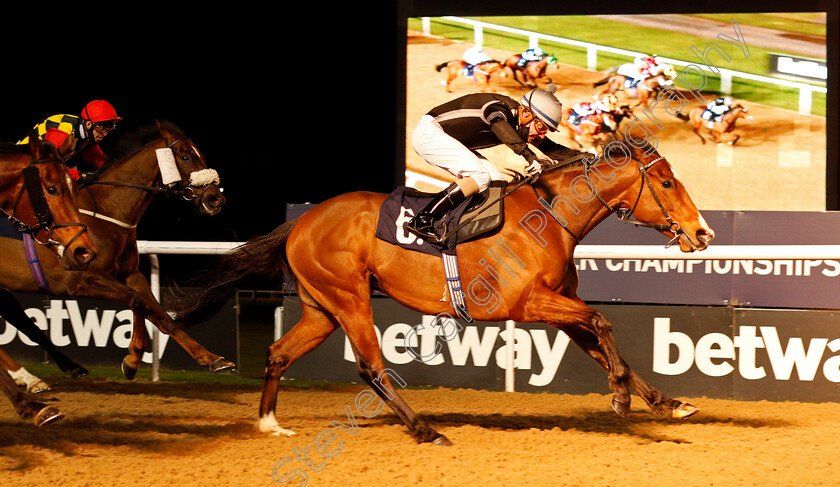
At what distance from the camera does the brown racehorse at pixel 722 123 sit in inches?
282

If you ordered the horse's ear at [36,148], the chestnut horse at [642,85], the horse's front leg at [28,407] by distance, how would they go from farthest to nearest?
the chestnut horse at [642,85]
the horse's ear at [36,148]
the horse's front leg at [28,407]

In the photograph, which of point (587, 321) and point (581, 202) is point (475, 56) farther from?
point (587, 321)

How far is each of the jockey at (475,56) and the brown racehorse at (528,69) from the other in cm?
20

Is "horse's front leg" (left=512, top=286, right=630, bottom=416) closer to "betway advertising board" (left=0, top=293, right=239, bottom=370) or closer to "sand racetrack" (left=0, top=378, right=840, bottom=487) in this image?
"sand racetrack" (left=0, top=378, right=840, bottom=487)

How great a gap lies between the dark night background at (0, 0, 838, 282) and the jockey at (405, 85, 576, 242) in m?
9.10

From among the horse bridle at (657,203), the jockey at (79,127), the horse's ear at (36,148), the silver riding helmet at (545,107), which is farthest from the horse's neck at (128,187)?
the horse bridle at (657,203)

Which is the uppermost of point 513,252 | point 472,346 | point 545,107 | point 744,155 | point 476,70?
point 476,70

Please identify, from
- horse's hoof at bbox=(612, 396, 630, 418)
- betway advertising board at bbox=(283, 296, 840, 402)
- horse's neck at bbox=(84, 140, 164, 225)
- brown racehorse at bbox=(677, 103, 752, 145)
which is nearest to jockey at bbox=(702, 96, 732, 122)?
brown racehorse at bbox=(677, 103, 752, 145)

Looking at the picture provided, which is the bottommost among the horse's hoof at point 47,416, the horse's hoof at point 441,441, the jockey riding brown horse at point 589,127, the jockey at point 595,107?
the horse's hoof at point 441,441

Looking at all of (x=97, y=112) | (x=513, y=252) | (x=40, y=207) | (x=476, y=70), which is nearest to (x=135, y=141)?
(x=97, y=112)

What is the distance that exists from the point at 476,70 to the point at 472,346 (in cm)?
300

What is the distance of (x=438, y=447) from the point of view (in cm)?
395

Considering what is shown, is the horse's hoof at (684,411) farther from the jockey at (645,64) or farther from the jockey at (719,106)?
the jockey at (645,64)

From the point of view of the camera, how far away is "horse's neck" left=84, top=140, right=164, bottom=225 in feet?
17.6
